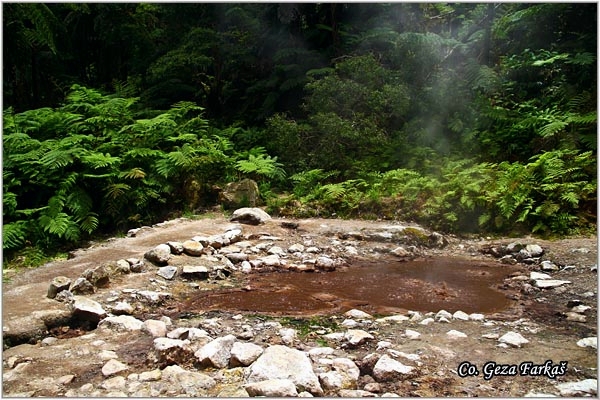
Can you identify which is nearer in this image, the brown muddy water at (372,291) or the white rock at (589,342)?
the white rock at (589,342)

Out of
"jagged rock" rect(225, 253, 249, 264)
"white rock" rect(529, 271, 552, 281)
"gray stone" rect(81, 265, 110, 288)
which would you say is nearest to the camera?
"gray stone" rect(81, 265, 110, 288)

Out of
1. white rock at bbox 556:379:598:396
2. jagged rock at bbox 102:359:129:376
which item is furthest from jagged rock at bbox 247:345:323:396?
white rock at bbox 556:379:598:396

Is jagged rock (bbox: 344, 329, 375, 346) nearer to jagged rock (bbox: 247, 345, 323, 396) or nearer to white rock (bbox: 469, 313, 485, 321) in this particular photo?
jagged rock (bbox: 247, 345, 323, 396)

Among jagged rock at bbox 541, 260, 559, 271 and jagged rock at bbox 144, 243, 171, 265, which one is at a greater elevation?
jagged rock at bbox 144, 243, 171, 265

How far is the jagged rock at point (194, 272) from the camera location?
16.9 feet

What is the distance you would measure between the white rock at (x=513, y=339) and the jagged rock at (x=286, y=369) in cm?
156

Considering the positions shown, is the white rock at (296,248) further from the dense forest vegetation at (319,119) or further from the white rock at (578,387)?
the white rock at (578,387)

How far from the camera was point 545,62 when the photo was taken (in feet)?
31.6

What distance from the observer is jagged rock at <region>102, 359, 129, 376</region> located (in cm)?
292

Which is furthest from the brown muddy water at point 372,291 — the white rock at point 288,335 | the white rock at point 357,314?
the white rock at point 288,335

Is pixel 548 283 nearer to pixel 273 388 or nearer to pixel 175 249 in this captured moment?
pixel 273 388

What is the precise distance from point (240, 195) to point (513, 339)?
6.67 metres

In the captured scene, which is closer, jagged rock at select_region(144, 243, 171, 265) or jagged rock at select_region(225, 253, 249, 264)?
jagged rock at select_region(144, 243, 171, 265)

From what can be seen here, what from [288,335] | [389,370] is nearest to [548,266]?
[389,370]
